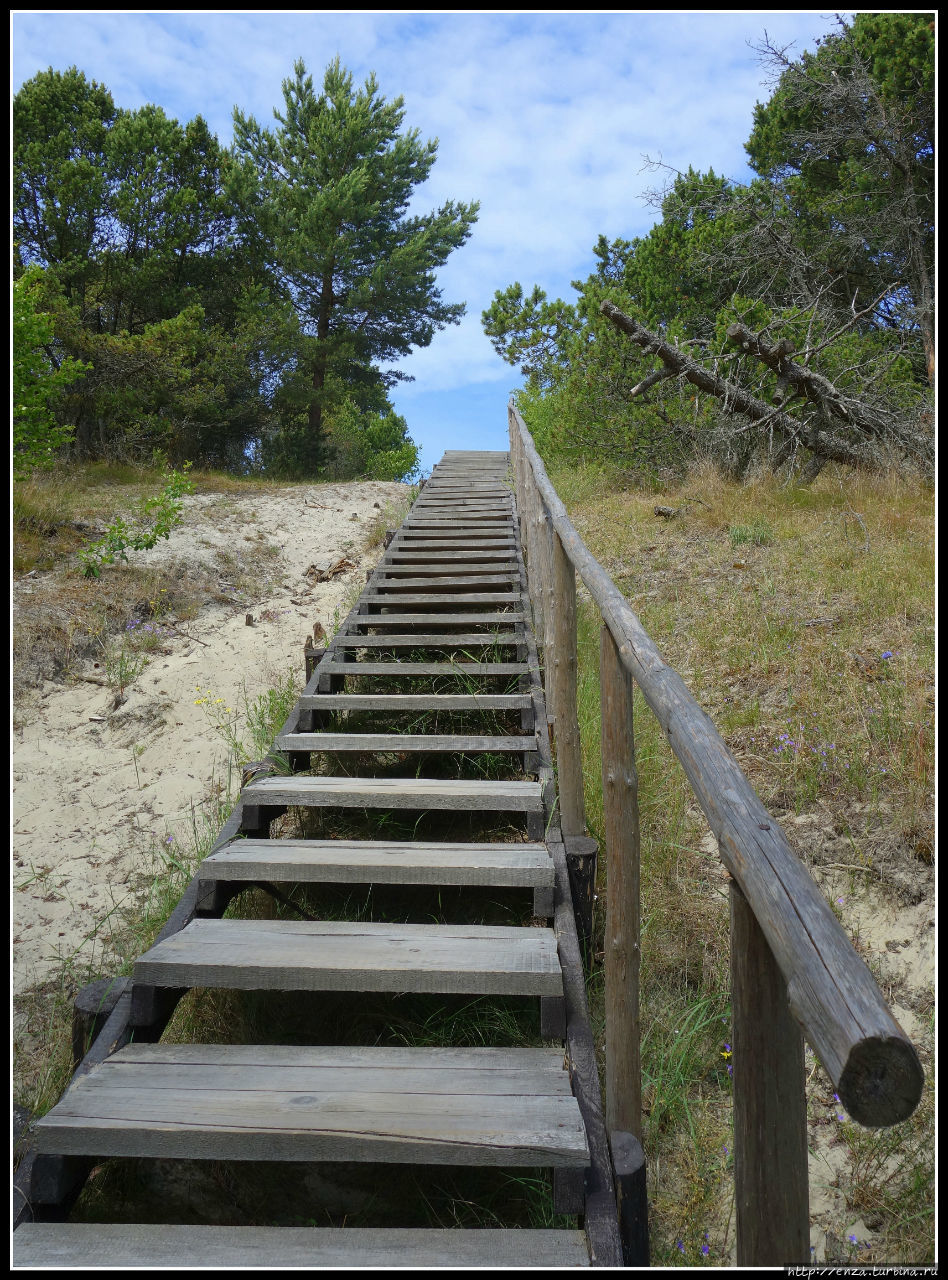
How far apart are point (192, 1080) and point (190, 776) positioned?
3226 millimetres

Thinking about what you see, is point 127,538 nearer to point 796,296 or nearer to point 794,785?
point 794,785

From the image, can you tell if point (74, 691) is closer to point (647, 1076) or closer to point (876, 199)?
point (647, 1076)

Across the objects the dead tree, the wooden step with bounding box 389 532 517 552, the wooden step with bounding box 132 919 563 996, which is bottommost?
the wooden step with bounding box 132 919 563 996

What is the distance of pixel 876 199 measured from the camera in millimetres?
12555

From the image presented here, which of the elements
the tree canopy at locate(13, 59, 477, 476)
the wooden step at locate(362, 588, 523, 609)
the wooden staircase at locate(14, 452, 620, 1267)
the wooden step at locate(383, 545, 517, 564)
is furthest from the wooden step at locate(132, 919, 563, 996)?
the tree canopy at locate(13, 59, 477, 476)

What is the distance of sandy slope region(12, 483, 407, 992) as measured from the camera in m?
4.23

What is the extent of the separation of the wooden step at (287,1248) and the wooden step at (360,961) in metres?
0.65

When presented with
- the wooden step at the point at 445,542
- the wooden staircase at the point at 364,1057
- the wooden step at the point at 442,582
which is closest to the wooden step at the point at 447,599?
the wooden step at the point at 442,582

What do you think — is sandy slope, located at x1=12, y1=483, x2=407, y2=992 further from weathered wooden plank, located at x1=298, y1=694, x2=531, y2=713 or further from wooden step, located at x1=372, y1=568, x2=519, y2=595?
weathered wooden plank, located at x1=298, y1=694, x2=531, y2=713

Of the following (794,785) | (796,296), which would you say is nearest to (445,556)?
(794,785)

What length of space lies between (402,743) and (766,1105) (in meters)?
2.95

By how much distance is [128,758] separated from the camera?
548 centimetres

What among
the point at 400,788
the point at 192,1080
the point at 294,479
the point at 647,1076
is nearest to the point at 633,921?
the point at 647,1076

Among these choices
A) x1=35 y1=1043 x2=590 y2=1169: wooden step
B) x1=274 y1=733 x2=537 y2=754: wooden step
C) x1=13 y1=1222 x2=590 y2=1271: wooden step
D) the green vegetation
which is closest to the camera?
x1=13 y1=1222 x2=590 y2=1271: wooden step
